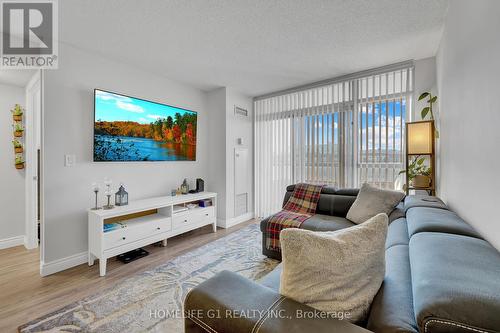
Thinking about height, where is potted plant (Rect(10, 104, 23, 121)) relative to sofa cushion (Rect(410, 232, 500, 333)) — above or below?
above

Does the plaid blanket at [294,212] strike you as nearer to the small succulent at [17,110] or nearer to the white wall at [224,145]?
the white wall at [224,145]

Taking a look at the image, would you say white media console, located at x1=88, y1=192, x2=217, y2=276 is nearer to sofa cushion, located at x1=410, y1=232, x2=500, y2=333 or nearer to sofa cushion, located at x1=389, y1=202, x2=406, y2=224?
sofa cushion, located at x1=389, y1=202, x2=406, y2=224

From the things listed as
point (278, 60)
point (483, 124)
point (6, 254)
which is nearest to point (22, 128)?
point (6, 254)

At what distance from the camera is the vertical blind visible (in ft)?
10.5

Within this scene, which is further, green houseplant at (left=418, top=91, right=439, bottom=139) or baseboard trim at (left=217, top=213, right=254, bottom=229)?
baseboard trim at (left=217, top=213, right=254, bottom=229)

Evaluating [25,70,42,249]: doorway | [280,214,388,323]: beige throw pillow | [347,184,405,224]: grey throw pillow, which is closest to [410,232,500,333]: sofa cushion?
[280,214,388,323]: beige throw pillow

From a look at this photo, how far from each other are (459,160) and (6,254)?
193 inches

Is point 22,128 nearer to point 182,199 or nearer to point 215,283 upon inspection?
point 182,199

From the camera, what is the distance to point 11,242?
3.03 m

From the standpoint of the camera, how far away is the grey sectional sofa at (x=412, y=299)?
2.07ft

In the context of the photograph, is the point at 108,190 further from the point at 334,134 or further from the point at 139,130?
the point at 334,134

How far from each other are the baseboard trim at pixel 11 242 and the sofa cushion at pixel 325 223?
3798mm

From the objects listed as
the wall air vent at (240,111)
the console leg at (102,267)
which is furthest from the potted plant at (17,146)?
the wall air vent at (240,111)

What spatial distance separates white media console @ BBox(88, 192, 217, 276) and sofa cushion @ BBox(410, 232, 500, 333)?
2.67 m
